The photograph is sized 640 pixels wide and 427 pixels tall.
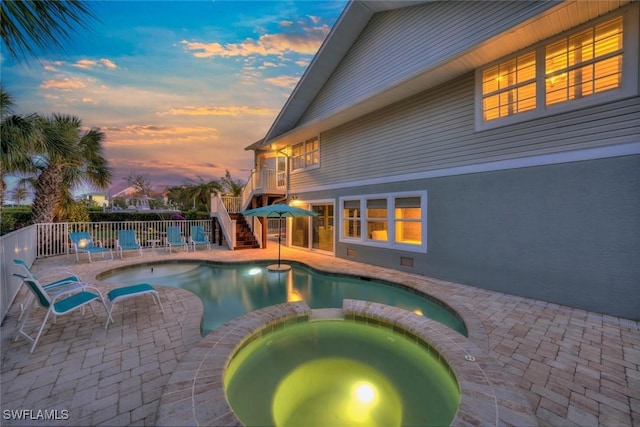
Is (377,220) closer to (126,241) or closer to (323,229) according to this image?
(323,229)

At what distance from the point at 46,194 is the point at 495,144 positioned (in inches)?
641

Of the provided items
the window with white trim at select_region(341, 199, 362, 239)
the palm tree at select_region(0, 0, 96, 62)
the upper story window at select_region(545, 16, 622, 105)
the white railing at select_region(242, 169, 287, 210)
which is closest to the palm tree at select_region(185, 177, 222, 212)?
the white railing at select_region(242, 169, 287, 210)

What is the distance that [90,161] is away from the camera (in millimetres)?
11648

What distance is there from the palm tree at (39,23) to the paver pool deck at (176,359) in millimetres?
3717

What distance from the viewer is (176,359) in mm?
3188

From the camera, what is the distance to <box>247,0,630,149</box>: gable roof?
4629 millimetres

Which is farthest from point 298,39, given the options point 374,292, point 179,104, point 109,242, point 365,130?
point 109,242

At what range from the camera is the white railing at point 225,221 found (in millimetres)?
12242

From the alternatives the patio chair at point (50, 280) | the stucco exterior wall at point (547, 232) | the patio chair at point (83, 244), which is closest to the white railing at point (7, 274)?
the patio chair at point (50, 280)

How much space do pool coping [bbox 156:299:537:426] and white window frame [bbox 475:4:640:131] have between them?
4930mm

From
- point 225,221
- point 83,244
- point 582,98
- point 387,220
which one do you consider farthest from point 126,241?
point 582,98

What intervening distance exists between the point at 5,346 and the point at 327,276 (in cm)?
655

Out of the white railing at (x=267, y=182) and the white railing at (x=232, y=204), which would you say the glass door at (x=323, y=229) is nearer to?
the white railing at (x=267, y=182)

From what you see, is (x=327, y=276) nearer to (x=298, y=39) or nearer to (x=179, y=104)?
(x=298, y=39)
